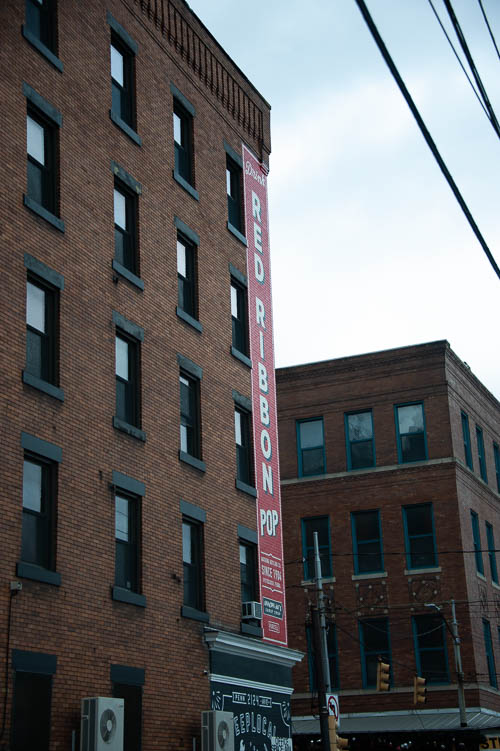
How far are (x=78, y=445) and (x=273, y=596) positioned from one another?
370 inches

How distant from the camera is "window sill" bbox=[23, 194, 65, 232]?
20.8m

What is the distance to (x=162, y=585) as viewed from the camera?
909 inches

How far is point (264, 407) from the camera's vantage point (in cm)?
2961

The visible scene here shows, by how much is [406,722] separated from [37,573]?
24.2 m

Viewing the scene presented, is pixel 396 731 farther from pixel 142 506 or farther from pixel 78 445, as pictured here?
pixel 78 445

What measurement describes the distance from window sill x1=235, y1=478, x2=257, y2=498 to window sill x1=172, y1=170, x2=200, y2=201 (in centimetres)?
742

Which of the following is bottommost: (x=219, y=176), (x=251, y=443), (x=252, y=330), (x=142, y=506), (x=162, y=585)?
(x=162, y=585)

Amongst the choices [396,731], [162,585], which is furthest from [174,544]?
[396,731]

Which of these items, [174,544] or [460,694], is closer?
[174,544]

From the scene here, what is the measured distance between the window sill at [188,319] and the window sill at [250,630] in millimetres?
7316

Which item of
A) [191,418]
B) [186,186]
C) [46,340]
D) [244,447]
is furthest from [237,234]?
[46,340]

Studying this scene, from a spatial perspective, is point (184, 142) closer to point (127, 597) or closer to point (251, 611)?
point (251, 611)

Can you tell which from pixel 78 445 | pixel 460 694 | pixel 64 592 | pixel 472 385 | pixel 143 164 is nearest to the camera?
pixel 64 592

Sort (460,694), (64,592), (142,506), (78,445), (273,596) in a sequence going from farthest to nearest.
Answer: (460,694) → (273,596) → (142,506) → (78,445) → (64,592)
